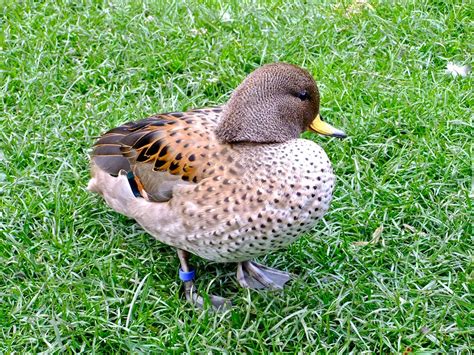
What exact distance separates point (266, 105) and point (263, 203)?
0.47 meters

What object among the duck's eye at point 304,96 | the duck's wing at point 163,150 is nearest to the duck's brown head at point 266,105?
the duck's eye at point 304,96

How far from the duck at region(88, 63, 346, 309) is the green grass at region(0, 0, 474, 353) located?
0.83 ft

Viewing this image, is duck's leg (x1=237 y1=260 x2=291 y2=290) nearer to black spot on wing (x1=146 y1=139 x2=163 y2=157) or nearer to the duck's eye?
black spot on wing (x1=146 y1=139 x2=163 y2=157)

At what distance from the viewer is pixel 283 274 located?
12.0 feet

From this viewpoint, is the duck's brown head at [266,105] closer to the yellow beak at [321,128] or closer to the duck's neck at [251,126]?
the duck's neck at [251,126]

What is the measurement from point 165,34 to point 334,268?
94.1 inches

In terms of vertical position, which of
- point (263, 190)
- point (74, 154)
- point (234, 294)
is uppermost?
point (263, 190)

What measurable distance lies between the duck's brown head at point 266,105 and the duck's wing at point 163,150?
12 cm

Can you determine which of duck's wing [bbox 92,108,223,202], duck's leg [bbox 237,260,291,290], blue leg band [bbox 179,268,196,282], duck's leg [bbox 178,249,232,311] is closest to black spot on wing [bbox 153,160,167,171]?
duck's wing [bbox 92,108,223,202]

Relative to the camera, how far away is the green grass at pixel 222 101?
337 cm

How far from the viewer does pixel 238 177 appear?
3.22 m

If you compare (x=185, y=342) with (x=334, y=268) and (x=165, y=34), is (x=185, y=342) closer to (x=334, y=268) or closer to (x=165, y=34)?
(x=334, y=268)

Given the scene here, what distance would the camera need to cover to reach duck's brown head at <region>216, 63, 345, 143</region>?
331 centimetres

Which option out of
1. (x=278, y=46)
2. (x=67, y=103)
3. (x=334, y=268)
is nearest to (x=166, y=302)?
(x=334, y=268)
